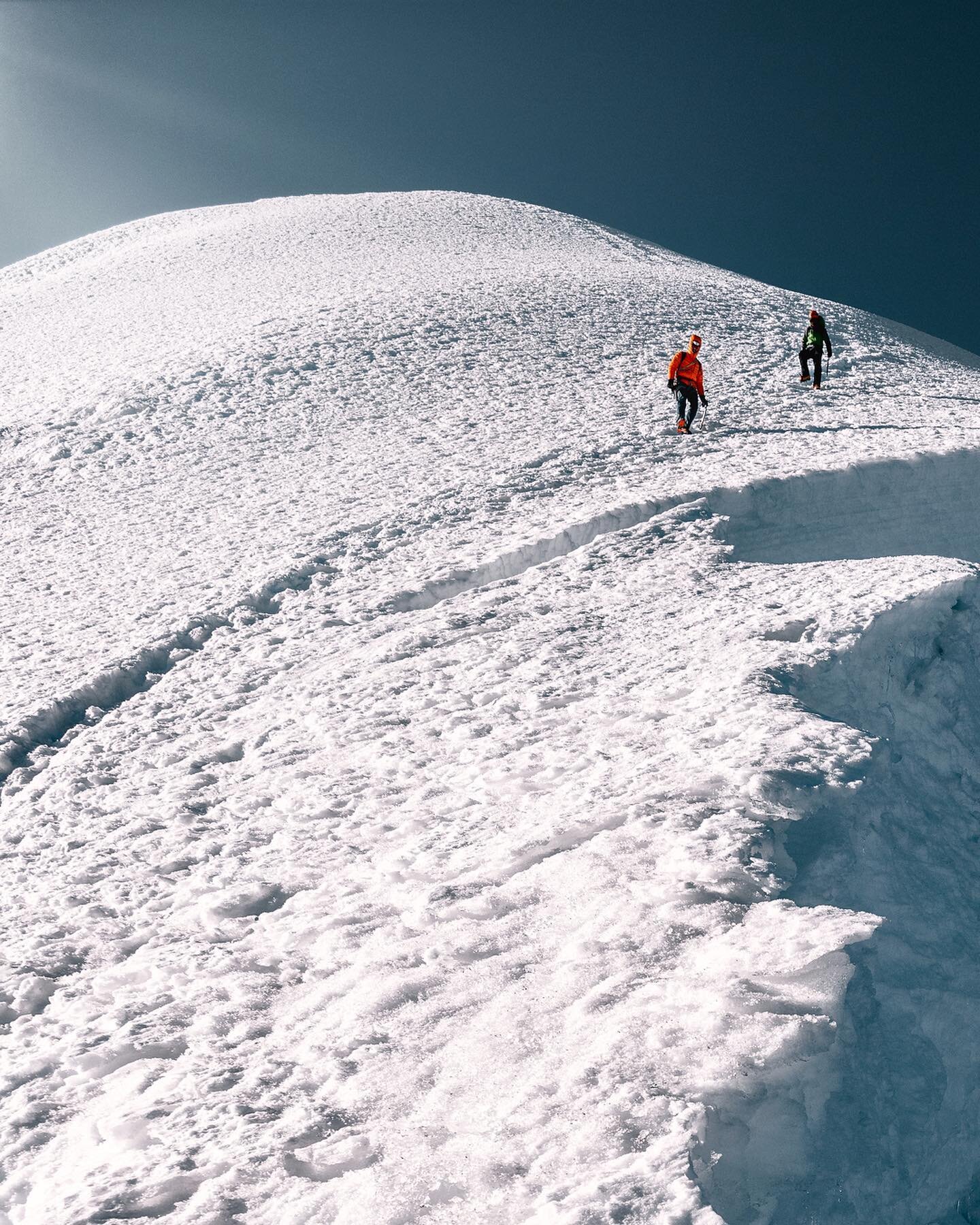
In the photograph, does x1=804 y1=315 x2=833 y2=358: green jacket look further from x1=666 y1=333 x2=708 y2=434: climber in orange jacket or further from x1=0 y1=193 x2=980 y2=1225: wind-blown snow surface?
x1=666 y1=333 x2=708 y2=434: climber in orange jacket

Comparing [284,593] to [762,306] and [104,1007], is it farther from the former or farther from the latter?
[762,306]

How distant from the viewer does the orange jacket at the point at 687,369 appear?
10.6m

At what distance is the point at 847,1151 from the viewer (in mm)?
3258

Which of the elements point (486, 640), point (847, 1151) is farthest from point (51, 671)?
point (847, 1151)

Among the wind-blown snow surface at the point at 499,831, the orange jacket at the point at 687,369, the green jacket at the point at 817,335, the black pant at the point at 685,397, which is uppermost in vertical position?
the green jacket at the point at 817,335

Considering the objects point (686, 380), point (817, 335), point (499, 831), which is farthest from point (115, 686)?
point (817, 335)

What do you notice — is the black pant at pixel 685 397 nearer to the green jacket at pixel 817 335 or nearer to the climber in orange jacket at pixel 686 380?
the climber in orange jacket at pixel 686 380

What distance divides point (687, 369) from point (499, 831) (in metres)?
7.42

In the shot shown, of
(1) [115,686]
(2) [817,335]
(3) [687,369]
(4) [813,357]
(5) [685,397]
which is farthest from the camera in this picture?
(4) [813,357]

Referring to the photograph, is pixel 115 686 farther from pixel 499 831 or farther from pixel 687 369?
pixel 687 369

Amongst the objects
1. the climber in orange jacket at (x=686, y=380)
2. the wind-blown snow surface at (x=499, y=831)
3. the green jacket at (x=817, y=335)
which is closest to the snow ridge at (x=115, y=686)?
the wind-blown snow surface at (x=499, y=831)

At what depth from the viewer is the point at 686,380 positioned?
10.6 metres

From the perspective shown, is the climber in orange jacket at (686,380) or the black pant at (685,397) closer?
the climber in orange jacket at (686,380)

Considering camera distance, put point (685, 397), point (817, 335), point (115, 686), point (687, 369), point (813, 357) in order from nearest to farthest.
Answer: point (115, 686), point (687, 369), point (685, 397), point (817, 335), point (813, 357)
